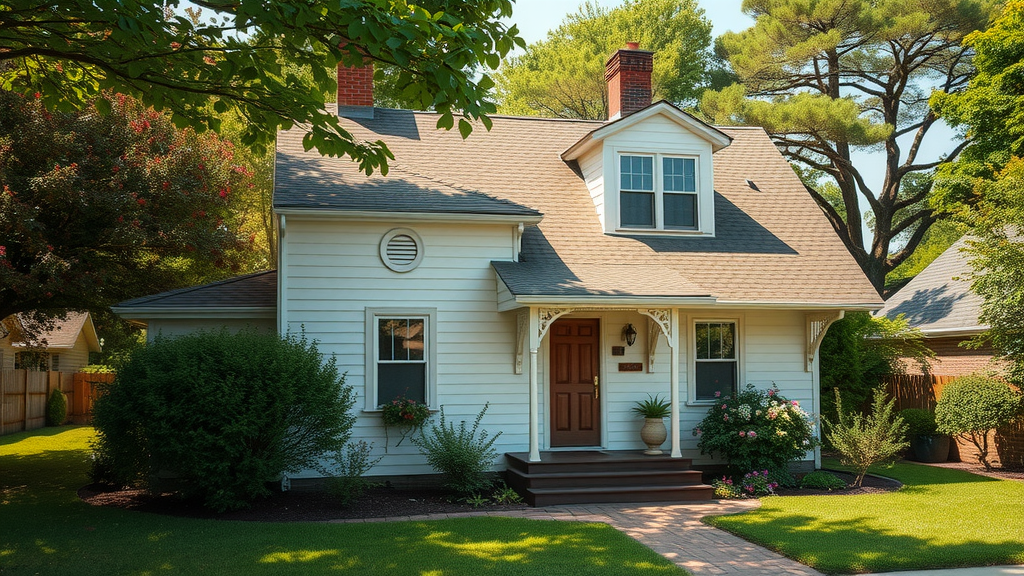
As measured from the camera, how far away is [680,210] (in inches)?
558

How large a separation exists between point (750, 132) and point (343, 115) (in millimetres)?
8749

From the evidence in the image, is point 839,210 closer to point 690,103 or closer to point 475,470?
point 690,103

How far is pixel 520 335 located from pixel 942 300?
1235cm

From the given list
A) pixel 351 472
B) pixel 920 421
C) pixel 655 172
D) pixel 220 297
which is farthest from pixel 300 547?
pixel 920 421

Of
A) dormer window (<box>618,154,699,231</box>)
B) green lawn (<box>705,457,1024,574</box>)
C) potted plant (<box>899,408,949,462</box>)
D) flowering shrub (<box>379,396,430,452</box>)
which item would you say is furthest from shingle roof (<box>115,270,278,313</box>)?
potted plant (<box>899,408,949,462</box>)

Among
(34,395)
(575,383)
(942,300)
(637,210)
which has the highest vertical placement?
(637,210)

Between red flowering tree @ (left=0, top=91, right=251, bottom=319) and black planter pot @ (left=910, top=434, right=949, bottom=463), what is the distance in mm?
14144

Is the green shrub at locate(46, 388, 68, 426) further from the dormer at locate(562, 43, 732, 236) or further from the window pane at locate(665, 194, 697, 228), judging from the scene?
the window pane at locate(665, 194, 697, 228)

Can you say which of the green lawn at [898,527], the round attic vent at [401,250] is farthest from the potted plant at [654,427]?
the round attic vent at [401,250]

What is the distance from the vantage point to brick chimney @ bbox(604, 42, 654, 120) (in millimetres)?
15672

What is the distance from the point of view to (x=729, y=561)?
7.63 meters

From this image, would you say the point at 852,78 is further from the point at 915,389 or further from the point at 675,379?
the point at 675,379

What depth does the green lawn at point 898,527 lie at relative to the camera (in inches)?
298

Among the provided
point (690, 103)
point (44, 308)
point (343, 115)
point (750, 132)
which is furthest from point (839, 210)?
point (44, 308)
